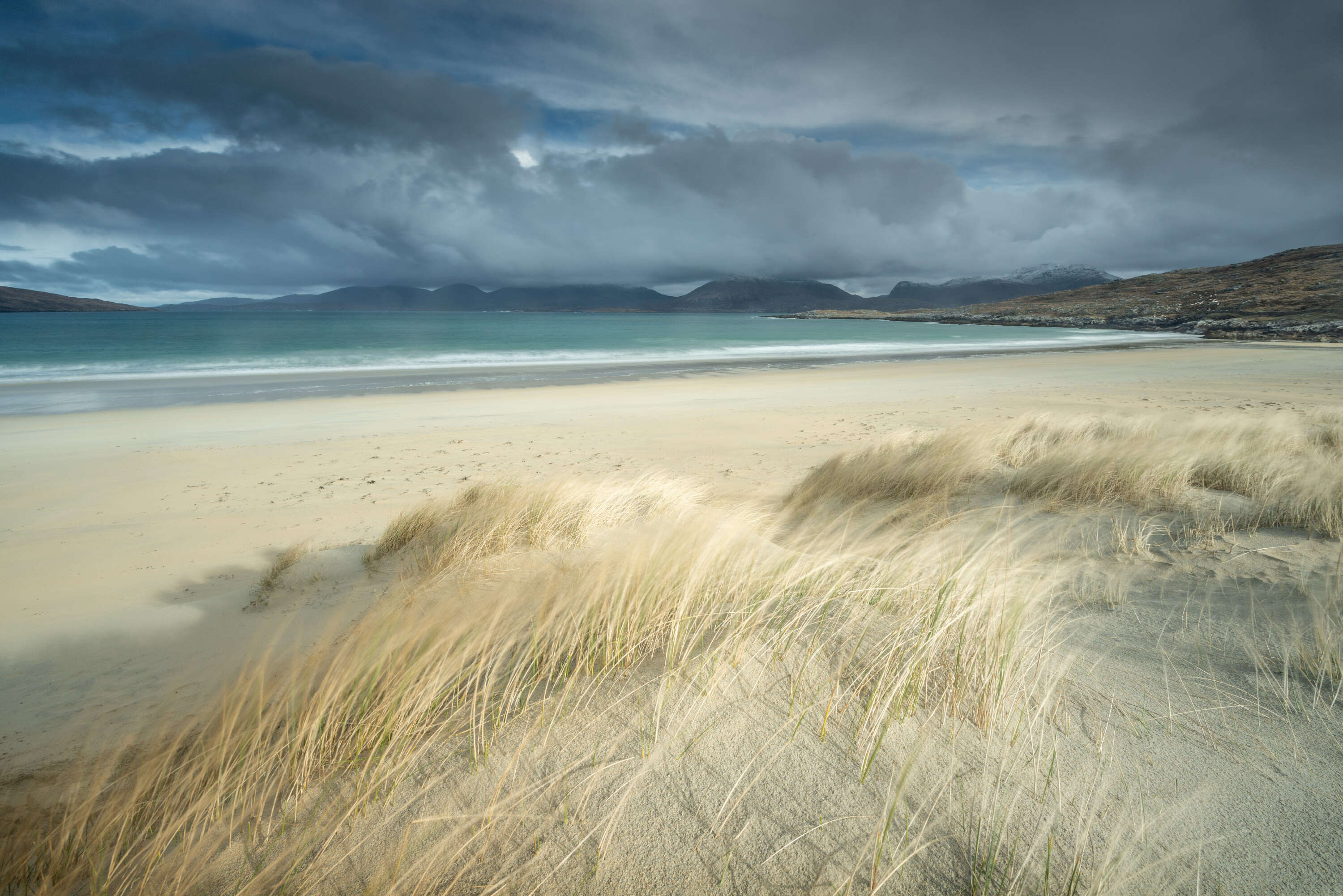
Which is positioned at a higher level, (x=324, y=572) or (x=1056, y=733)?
(x=1056, y=733)

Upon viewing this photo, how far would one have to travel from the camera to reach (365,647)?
2145 millimetres

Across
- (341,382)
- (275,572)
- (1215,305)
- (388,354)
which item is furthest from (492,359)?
(1215,305)

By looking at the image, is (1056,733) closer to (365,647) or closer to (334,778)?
(334,778)

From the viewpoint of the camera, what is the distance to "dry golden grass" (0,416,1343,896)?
4.59ft

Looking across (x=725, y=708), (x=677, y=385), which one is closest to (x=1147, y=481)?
(x=725, y=708)

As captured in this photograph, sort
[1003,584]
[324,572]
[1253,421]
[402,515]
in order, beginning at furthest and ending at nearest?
[1253,421], [402,515], [324,572], [1003,584]

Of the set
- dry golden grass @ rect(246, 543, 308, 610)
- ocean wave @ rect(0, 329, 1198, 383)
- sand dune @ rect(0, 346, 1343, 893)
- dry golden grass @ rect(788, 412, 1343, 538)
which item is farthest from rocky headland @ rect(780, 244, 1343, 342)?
dry golden grass @ rect(246, 543, 308, 610)

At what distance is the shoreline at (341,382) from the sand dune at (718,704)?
12712mm

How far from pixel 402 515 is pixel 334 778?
3.49 m

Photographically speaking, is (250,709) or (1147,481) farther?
(1147,481)

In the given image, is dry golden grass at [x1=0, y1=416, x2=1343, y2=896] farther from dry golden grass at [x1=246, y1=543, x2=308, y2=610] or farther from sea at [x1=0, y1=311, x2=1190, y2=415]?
sea at [x1=0, y1=311, x2=1190, y2=415]

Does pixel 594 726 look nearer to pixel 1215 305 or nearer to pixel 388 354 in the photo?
pixel 388 354

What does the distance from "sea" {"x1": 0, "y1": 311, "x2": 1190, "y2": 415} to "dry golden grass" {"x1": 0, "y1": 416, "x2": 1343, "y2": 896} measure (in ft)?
51.3

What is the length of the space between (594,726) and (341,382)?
66.1ft
